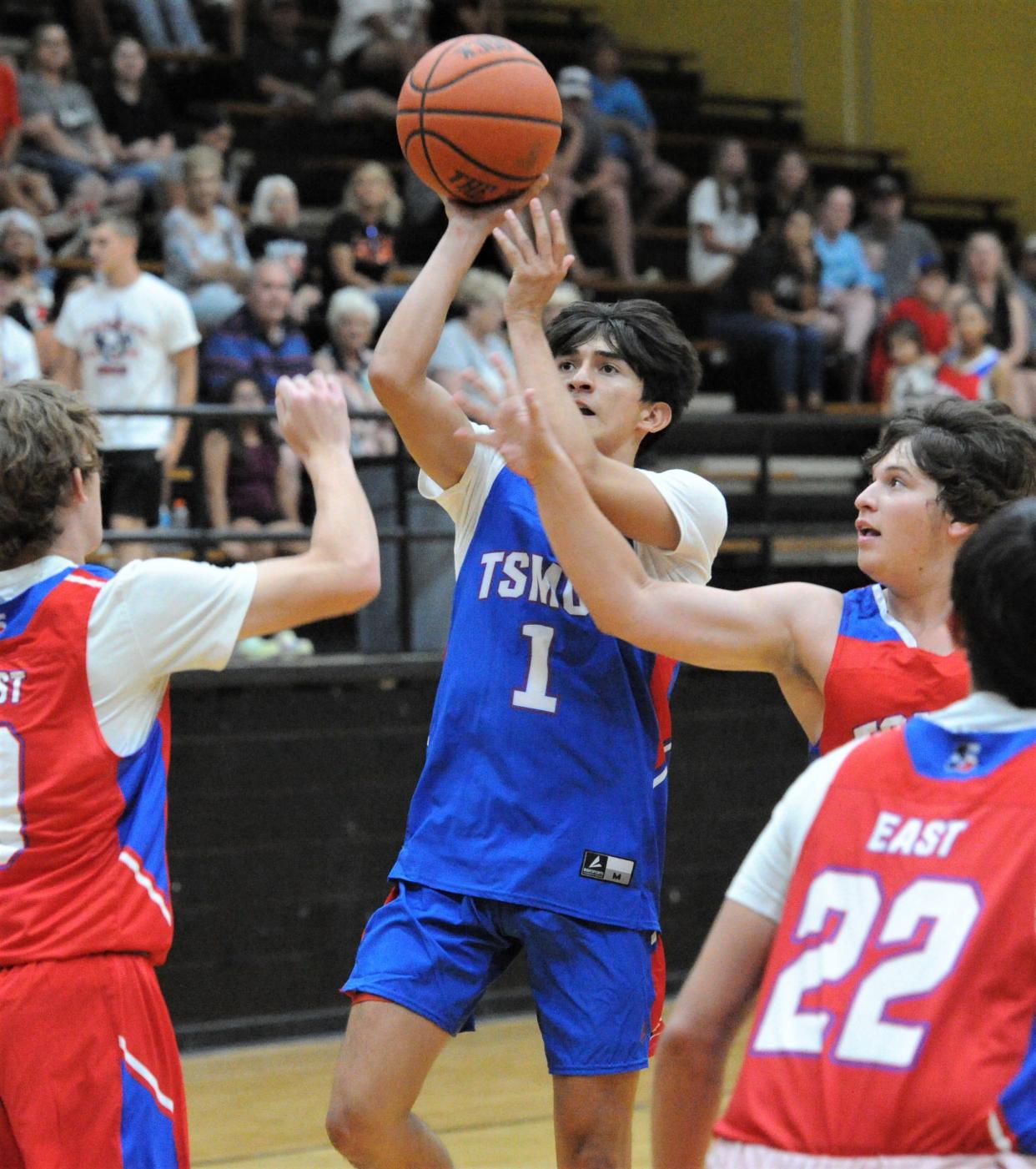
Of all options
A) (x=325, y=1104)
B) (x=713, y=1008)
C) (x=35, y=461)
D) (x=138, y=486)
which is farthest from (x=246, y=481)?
(x=713, y=1008)

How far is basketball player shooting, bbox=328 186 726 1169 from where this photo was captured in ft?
9.83

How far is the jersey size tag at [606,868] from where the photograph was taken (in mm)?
3088

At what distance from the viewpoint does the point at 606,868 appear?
10.2ft

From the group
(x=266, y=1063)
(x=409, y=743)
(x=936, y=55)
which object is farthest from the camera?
(x=936, y=55)

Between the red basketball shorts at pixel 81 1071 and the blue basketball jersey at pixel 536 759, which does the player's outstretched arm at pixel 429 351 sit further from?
the red basketball shorts at pixel 81 1071

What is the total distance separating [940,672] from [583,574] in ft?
2.06

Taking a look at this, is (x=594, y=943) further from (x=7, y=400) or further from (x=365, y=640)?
(x=365, y=640)

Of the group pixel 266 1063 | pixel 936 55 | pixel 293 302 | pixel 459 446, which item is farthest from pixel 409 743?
pixel 936 55

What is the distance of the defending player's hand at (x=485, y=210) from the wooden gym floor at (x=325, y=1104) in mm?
2639

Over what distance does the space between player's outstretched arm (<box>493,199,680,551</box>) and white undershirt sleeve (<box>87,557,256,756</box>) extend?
1.78 feet

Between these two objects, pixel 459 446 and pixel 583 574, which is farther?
pixel 459 446

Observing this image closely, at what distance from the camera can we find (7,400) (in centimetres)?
255

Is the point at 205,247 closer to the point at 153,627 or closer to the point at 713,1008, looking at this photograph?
the point at 153,627

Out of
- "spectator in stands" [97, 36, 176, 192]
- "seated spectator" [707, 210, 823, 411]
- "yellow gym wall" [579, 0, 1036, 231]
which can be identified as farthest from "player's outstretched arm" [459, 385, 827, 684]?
"yellow gym wall" [579, 0, 1036, 231]
